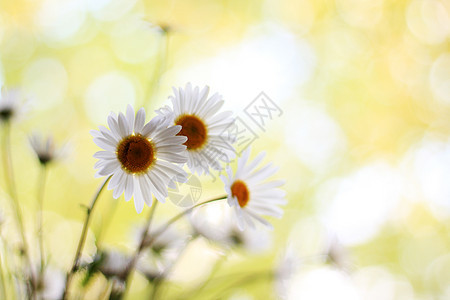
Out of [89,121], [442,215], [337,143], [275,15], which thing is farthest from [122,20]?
[442,215]

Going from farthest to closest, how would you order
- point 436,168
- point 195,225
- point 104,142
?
point 436,168
point 195,225
point 104,142

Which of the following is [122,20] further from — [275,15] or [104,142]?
[104,142]

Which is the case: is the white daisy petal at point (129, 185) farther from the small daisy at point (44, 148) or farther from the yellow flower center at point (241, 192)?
the small daisy at point (44, 148)

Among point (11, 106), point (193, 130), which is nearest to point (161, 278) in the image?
point (193, 130)

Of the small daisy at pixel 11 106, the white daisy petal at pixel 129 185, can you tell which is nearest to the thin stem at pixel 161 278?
the white daisy petal at pixel 129 185

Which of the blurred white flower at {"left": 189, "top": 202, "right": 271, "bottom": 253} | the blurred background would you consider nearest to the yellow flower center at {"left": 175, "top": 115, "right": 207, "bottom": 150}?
the blurred white flower at {"left": 189, "top": 202, "right": 271, "bottom": 253}

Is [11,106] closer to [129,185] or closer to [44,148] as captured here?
[44,148]
